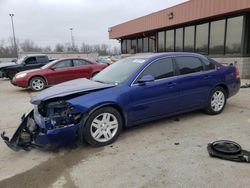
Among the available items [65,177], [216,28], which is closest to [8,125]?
[65,177]

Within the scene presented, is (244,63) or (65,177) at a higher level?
→ (244,63)

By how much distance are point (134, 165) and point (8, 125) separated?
3624mm

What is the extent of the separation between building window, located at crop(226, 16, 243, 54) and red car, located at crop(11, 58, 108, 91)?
7.33 m

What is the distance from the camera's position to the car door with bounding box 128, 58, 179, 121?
4.41 metres

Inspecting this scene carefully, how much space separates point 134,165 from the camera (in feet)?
11.2

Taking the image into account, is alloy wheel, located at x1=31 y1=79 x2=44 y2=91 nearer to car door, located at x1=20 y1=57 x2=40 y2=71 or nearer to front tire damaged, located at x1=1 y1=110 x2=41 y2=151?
car door, located at x1=20 y1=57 x2=40 y2=71

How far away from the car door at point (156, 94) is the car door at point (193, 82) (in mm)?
188

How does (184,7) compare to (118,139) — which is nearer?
(118,139)

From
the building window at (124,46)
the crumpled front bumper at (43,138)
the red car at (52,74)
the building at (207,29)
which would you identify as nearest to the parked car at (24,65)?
the red car at (52,74)

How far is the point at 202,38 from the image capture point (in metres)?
14.1

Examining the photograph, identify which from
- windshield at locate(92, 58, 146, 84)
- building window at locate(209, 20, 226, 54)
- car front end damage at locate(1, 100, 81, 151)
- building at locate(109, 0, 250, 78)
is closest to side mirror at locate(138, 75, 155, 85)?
windshield at locate(92, 58, 146, 84)

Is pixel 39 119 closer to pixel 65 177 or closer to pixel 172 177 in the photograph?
pixel 65 177

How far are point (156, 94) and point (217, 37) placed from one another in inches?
396

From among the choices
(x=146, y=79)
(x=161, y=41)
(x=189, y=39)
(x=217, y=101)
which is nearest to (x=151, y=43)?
(x=161, y=41)
